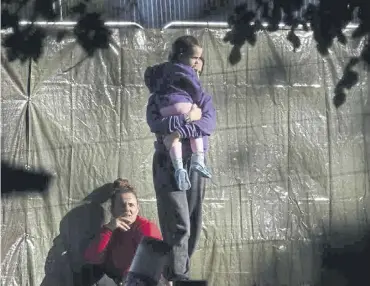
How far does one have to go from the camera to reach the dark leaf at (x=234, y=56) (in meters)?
7.29

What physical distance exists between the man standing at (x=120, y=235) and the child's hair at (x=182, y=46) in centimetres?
116

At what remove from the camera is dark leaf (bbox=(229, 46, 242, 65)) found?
729cm

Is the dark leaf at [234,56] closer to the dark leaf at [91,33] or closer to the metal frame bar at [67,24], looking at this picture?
the metal frame bar at [67,24]

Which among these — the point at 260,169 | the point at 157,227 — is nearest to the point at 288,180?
the point at 260,169

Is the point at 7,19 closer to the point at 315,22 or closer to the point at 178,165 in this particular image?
the point at 178,165

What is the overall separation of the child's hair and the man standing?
3.81 feet

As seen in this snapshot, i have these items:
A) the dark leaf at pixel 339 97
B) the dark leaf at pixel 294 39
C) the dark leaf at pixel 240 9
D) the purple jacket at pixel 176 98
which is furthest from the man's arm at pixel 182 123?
the dark leaf at pixel 339 97

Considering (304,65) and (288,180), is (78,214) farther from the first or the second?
(304,65)

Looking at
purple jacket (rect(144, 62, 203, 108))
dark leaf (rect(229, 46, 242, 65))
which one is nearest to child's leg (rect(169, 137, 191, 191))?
purple jacket (rect(144, 62, 203, 108))

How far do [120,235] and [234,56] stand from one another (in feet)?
5.96

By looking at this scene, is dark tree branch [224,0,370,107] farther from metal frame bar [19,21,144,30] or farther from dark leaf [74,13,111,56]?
dark leaf [74,13,111,56]

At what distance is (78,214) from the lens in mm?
7125

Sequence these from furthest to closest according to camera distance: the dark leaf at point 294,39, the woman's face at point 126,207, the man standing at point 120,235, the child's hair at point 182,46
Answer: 1. the dark leaf at point 294,39
2. the child's hair at point 182,46
3. the woman's face at point 126,207
4. the man standing at point 120,235

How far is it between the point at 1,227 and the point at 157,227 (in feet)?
4.29
